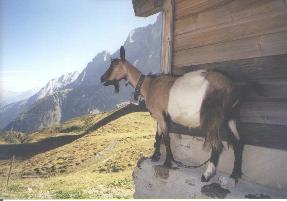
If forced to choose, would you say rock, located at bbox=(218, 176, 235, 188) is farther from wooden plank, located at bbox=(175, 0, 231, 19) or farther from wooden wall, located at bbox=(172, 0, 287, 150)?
wooden plank, located at bbox=(175, 0, 231, 19)

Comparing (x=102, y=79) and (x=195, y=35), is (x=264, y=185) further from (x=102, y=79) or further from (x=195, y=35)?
(x=102, y=79)

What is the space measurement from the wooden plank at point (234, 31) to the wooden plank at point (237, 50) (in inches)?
3.0

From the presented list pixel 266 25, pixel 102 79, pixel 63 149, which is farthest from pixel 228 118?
pixel 63 149

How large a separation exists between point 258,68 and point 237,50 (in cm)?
56

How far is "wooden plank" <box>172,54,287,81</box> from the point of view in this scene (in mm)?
4785

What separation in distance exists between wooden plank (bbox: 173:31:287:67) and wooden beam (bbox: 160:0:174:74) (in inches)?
8.2

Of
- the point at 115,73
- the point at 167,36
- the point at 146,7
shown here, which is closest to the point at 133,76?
the point at 115,73

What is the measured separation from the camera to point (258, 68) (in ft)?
16.8

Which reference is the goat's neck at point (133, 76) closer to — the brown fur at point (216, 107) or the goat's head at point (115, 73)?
the goat's head at point (115, 73)

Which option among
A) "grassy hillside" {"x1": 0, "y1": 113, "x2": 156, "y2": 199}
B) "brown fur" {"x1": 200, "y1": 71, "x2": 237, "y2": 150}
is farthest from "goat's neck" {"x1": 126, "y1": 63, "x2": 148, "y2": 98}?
"grassy hillside" {"x1": 0, "y1": 113, "x2": 156, "y2": 199}

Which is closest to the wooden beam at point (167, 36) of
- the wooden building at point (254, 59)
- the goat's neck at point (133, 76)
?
the wooden building at point (254, 59)

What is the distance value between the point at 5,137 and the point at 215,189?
155 ft

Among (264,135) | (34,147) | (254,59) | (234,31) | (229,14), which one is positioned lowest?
(34,147)

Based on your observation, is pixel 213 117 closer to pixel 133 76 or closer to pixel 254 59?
pixel 254 59
